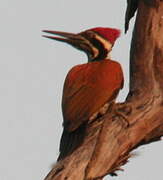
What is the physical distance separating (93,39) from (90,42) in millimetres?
66

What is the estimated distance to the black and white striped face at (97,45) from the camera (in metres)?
7.10

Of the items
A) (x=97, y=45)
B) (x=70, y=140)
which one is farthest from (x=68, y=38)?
(x=70, y=140)

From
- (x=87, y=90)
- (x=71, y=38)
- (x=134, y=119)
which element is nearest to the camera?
(x=134, y=119)

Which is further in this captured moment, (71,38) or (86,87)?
(71,38)

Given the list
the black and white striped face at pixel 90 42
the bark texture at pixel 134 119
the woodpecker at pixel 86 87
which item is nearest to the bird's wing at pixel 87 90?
the woodpecker at pixel 86 87

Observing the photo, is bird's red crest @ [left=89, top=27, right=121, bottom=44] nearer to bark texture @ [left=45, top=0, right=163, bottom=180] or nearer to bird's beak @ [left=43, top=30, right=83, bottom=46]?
bird's beak @ [left=43, top=30, right=83, bottom=46]

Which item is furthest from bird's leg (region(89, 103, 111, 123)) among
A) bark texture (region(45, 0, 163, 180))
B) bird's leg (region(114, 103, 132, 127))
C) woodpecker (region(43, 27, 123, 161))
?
bird's leg (region(114, 103, 132, 127))

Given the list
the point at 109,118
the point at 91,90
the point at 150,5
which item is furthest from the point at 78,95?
the point at 150,5

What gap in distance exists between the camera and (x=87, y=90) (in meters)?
6.58

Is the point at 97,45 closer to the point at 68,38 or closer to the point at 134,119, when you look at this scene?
the point at 68,38

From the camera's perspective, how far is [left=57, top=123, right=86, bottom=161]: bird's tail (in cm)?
619

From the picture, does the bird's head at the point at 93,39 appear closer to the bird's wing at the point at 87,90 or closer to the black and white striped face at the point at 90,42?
the black and white striped face at the point at 90,42

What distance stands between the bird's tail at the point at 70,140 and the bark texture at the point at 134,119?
10 cm

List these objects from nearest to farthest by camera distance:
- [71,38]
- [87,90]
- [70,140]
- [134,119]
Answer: [134,119], [70,140], [87,90], [71,38]
